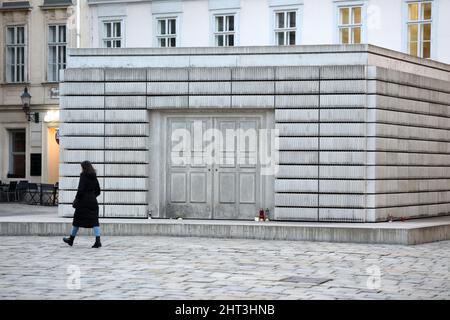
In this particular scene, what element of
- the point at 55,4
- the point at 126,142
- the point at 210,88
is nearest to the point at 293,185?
the point at 210,88

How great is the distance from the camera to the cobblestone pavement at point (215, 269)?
11359 millimetres

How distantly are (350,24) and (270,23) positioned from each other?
9.60 feet

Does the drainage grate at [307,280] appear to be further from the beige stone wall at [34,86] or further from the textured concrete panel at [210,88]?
the beige stone wall at [34,86]

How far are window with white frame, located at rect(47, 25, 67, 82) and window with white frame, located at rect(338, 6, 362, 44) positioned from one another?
1147cm

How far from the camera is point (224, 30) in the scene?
3400 cm

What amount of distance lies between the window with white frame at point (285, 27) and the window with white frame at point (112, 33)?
6242mm

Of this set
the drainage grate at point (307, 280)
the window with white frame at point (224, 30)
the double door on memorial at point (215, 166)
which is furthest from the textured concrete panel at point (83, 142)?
the window with white frame at point (224, 30)

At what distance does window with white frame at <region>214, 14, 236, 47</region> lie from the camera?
33.9 m

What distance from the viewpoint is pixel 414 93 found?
872 inches

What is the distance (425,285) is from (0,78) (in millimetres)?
28868

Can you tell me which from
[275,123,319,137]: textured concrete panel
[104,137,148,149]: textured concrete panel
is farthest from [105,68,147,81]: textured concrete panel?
[275,123,319,137]: textured concrete panel

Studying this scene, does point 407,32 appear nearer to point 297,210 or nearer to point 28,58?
point 297,210

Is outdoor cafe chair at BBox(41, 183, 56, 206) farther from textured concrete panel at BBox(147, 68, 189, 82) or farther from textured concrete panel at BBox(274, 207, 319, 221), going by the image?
textured concrete panel at BBox(274, 207, 319, 221)
